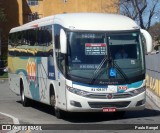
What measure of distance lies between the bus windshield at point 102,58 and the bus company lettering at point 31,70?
4.61 m

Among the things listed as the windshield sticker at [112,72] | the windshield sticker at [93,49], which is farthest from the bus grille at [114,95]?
the windshield sticker at [93,49]

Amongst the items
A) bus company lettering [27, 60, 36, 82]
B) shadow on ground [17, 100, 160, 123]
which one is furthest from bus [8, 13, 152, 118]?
bus company lettering [27, 60, 36, 82]

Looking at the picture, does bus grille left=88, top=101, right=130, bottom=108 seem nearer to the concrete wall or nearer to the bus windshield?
the bus windshield

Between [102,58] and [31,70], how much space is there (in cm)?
549

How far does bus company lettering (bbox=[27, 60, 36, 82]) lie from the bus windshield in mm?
4610

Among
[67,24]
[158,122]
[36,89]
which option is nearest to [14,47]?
[36,89]

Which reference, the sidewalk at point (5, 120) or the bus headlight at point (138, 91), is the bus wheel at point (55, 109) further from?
the bus headlight at point (138, 91)

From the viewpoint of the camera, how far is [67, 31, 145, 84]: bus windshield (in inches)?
627

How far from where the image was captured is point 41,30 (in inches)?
763

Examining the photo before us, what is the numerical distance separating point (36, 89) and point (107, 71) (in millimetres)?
4881

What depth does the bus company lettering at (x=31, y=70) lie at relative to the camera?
805 inches

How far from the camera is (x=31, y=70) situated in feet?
68.7

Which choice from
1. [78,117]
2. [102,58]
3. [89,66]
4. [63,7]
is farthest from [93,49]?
[63,7]

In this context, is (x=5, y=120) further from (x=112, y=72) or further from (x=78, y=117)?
(x=112, y=72)
